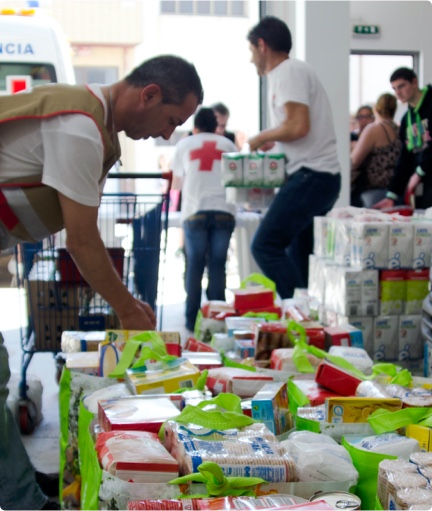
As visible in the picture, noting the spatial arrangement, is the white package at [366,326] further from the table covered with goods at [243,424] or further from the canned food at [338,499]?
the canned food at [338,499]

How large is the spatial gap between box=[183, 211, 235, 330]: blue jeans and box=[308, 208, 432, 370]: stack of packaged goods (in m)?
2.23

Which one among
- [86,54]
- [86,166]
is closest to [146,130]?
[86,166]

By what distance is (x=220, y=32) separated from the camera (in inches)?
471

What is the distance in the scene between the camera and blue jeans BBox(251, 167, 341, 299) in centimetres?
477

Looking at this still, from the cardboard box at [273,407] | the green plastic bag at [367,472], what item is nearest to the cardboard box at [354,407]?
the cardboard box at [273,407]

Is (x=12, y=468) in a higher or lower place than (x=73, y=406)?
lower

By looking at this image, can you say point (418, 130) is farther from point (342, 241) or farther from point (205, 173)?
point (342, 241)

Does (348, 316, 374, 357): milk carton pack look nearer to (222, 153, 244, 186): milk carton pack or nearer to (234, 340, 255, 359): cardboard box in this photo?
(234, 340, 255, 359): cardboard box

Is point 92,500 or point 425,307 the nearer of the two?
point 92,500

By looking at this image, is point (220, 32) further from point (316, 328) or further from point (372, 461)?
point (372, 461)

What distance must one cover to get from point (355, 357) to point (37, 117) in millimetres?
1418

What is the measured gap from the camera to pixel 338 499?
168 cm

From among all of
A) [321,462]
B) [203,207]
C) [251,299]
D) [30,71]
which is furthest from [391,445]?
[30,71]

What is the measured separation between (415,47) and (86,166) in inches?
337
